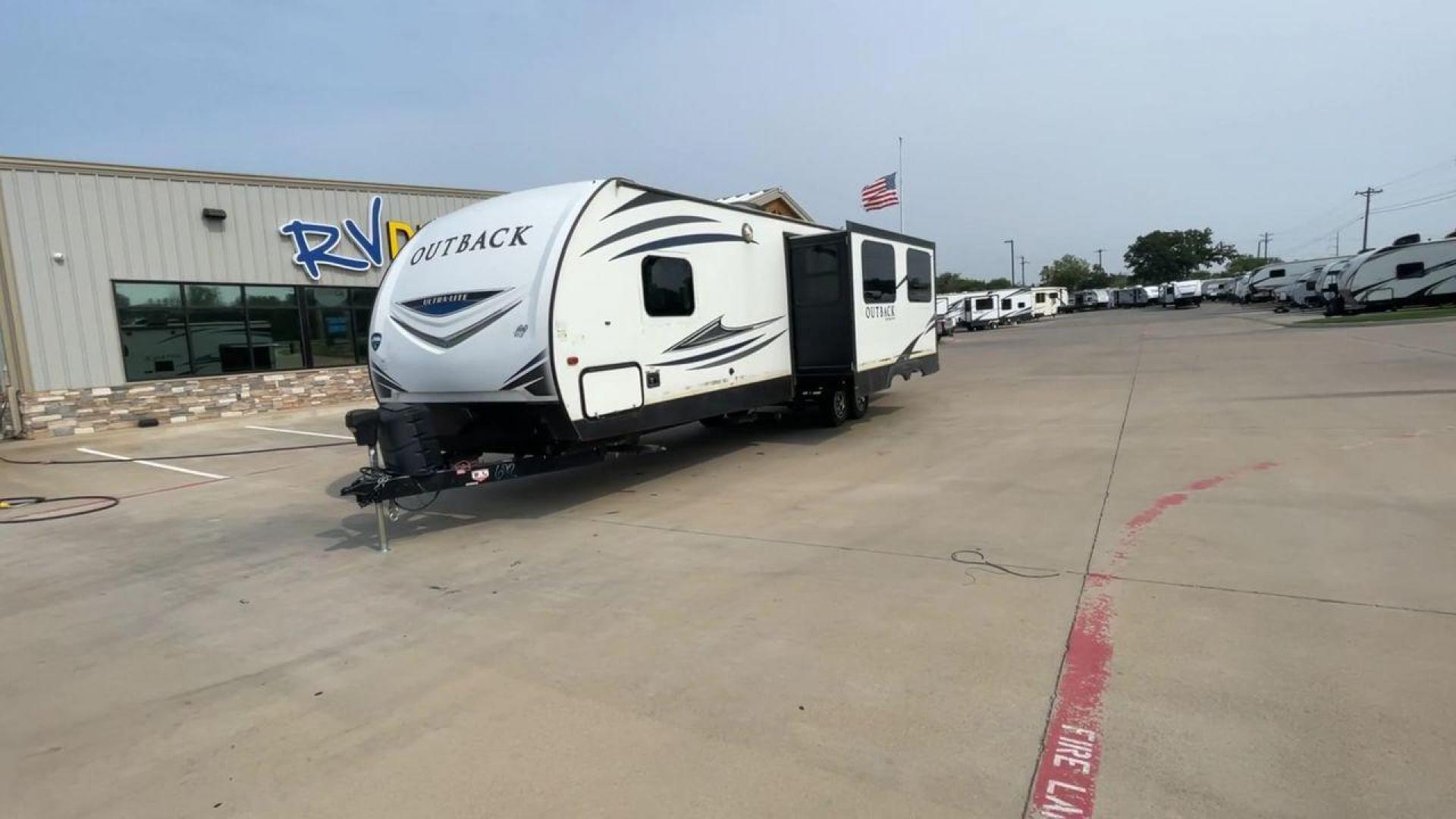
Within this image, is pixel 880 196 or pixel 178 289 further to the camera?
pixel 880 196

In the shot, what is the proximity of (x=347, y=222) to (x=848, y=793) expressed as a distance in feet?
62.9

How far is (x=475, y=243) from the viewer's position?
714cm

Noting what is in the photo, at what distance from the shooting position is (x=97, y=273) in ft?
49.5

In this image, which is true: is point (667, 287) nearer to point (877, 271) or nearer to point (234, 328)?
point (877, 271)

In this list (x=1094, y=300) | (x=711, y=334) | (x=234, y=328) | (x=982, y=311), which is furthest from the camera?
(x=1094, y=300)

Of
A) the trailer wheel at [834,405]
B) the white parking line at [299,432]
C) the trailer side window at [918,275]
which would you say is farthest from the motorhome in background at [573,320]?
the white parking line at [299,432]

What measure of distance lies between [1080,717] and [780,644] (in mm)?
1452

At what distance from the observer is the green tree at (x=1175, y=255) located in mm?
94188

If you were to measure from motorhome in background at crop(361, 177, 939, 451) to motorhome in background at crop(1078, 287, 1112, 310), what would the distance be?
271 ft

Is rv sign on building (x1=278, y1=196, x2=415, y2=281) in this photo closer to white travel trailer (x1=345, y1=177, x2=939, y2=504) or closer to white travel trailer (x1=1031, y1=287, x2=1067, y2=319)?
white travel trailer (x1=345, y1=177, x2=939, y2=504)

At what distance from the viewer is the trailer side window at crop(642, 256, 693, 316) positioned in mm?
7574

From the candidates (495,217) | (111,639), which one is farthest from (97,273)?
(111,639)

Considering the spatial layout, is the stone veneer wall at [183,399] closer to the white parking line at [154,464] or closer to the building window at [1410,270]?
the white parking line at [154,464]

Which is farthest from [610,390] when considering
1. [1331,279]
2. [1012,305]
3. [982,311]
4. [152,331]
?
[1012,305]
